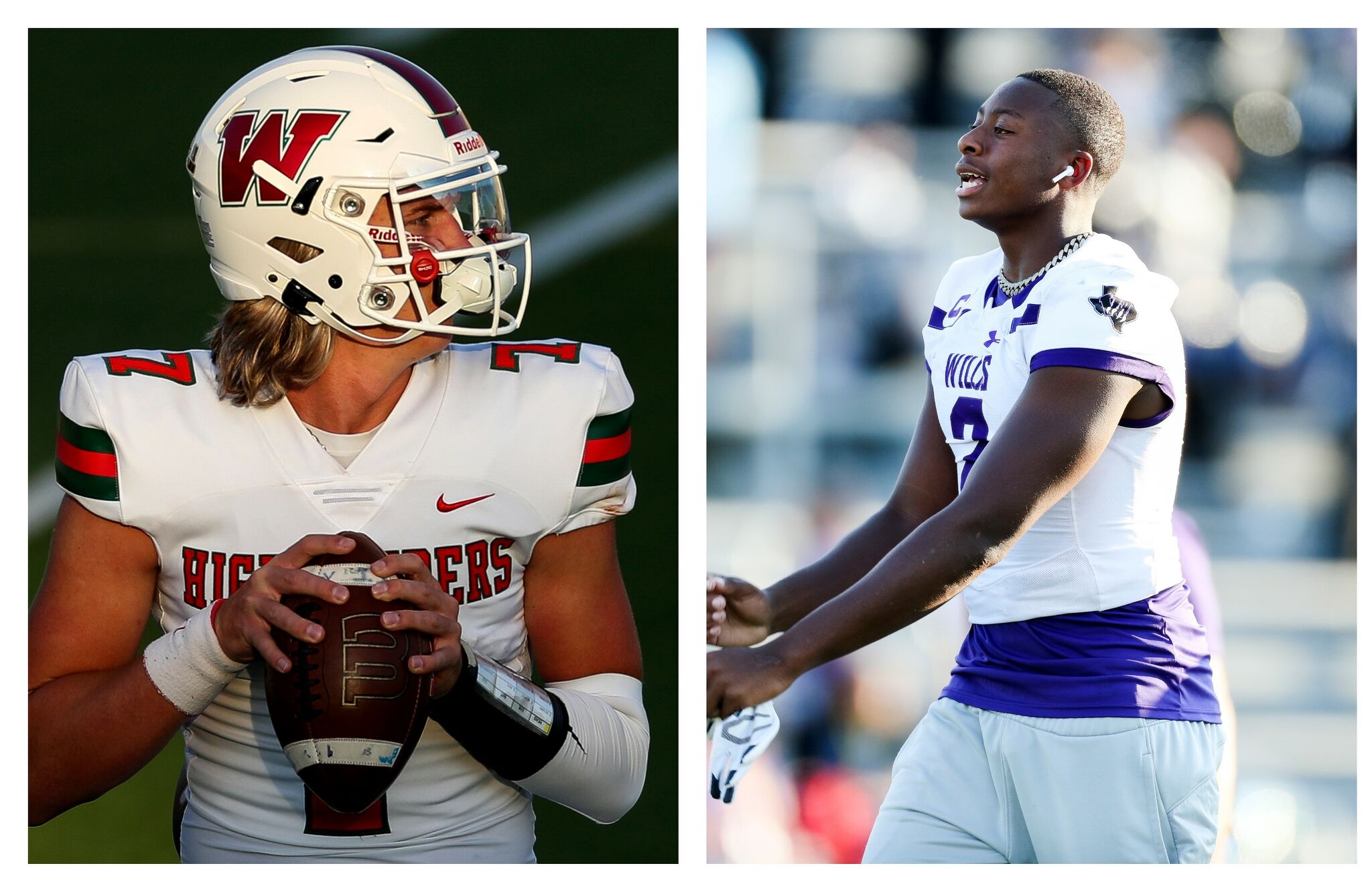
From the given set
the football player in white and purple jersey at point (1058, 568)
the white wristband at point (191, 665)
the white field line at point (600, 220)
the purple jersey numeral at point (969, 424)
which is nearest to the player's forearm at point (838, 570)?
the football player in white and purple jersey at point (1058, 568)

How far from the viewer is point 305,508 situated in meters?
1.75

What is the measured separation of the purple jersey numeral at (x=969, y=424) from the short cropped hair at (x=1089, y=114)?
1.22ft

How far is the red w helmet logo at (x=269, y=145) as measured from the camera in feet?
5.78

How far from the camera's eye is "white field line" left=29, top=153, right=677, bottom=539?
5.61 meters

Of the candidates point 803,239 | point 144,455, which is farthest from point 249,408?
point 803,239

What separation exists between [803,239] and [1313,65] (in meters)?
1.04

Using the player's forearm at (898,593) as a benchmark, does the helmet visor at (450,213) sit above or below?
above

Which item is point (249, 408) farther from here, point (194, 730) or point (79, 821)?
point (79, 821)

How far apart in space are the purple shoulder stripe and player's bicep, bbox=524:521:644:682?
1.99 ft

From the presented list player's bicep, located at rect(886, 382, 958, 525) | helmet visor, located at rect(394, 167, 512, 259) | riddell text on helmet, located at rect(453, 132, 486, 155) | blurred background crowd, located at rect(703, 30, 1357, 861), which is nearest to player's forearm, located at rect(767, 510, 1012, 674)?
player's bicep, located at rect(886, 382, 958, 525)

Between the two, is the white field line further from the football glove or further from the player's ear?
the football glove

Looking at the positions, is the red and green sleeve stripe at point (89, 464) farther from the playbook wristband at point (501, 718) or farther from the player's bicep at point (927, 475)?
the player's bicep at point (927, 475)

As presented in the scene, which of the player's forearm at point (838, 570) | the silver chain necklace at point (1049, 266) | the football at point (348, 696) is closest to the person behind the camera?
the football at point (348, 696)

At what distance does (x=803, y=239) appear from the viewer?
303 cm
